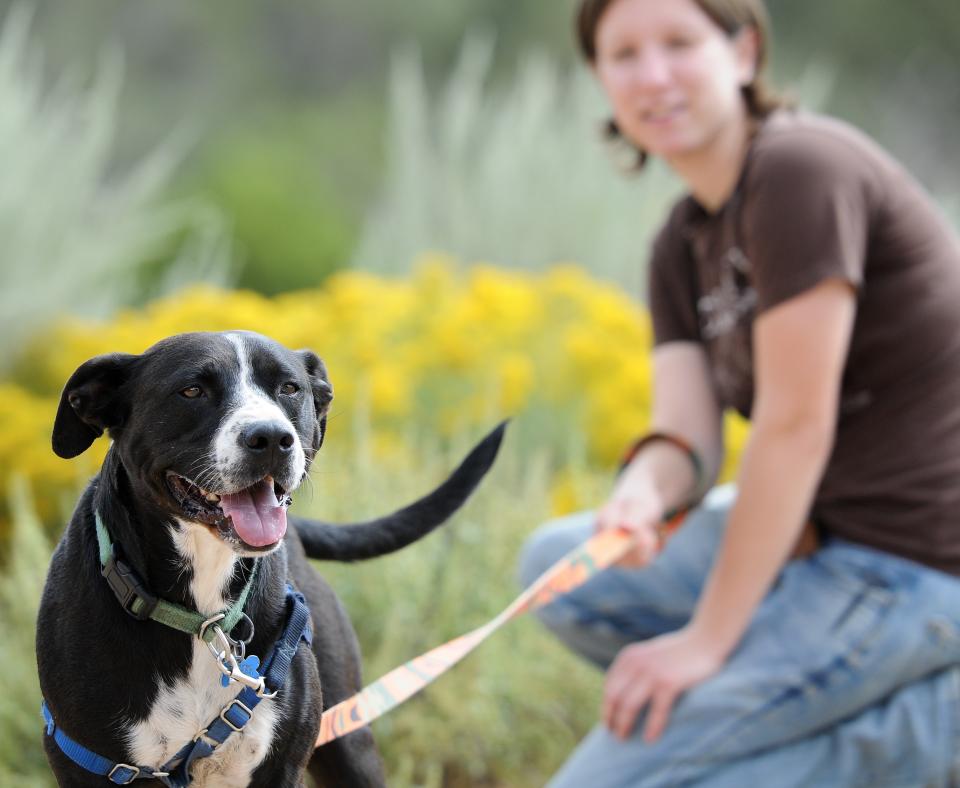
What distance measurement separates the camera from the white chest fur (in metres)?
1.29

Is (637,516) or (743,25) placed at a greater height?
(743,25)

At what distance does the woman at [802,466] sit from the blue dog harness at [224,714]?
1.21 metres

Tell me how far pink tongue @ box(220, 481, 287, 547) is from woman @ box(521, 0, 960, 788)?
1.30m

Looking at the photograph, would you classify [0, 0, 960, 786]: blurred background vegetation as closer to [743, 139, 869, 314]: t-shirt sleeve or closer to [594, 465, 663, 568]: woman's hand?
[594, 465, 663, 568]: woman's hand

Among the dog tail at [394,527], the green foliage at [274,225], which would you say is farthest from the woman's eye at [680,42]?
the green foliage at [274,225]

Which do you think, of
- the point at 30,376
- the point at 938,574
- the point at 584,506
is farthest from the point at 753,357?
the point at 30,376

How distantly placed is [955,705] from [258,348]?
5.54ft

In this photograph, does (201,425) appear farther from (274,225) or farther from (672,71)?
(274,225)

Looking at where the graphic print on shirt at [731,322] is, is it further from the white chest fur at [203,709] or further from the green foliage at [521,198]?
the green foliage at [521,198]

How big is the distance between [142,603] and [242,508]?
159mm

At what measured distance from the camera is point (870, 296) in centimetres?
240

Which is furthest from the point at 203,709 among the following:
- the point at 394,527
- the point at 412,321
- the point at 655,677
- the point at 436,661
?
the point at 412,321

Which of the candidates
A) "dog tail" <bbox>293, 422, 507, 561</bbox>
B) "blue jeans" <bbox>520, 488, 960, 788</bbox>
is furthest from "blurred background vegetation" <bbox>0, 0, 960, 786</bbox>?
"dog tail" <bbox>293, 422, 507, 561</bbox>

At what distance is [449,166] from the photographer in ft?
19.9
